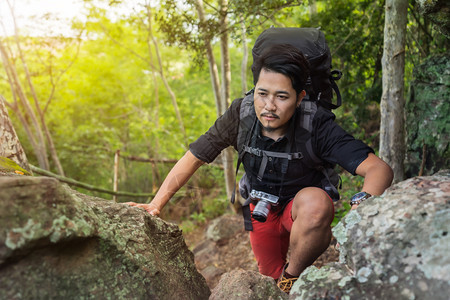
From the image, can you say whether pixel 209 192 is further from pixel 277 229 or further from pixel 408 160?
pixel 277 229

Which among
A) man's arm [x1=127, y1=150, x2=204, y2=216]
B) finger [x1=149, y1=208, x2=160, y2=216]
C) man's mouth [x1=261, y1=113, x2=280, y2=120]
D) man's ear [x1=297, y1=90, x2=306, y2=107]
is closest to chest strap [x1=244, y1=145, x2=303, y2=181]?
man's mouth [x1=261, y1=113, x2=280, y2=120]

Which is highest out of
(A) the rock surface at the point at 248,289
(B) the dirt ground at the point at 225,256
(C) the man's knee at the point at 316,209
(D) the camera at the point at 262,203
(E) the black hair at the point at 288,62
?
(E) the black hair at the point at 288,62

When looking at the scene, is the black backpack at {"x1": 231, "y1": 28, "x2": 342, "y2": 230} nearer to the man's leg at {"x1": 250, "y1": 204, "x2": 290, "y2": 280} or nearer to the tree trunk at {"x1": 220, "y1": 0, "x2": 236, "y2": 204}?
the man's leg at {"x1": 250, "y1": 204, "x2": 290, "y2": 280}

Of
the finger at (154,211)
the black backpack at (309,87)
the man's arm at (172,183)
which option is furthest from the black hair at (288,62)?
the finger at (154,211)

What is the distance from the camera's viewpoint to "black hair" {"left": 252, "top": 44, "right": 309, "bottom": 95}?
238 centimetres

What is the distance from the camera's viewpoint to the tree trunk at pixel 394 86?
3.70 meters

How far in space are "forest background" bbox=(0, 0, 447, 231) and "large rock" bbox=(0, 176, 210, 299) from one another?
9.94 feet

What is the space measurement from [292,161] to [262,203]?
438 millimetres

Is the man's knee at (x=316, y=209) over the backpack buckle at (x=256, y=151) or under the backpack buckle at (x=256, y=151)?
under

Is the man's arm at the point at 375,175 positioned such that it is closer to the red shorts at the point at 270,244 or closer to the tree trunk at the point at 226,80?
the red shorts at the point at 270,244

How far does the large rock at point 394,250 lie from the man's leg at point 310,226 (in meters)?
0.66

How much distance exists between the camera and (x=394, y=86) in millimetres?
3844

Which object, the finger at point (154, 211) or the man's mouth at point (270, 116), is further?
the finger at point (154, 211)

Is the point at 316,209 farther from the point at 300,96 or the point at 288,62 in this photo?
the point at 288,62
